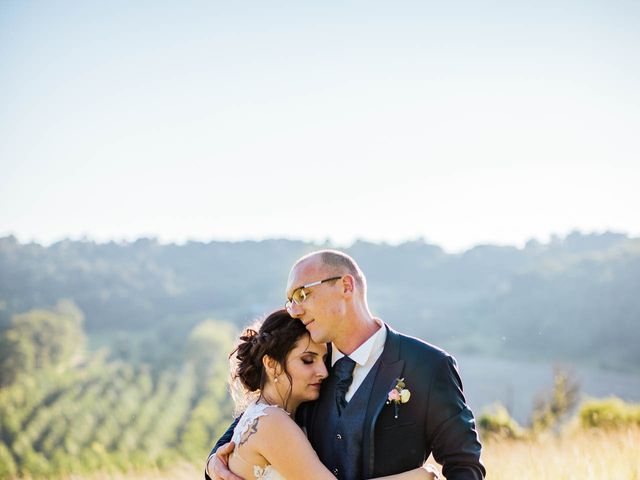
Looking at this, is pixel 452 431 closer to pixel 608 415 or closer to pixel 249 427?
pixel 249 427

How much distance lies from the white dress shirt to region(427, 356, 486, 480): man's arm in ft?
1.12

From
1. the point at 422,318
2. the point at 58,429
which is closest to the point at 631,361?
the point at 422,318

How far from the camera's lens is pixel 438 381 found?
3105 mm

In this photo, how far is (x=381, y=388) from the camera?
3182mm

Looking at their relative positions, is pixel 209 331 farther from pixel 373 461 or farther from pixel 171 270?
pixel 373 461

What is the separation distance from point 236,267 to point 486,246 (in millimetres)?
46544

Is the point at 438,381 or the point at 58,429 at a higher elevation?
the point at 438,381

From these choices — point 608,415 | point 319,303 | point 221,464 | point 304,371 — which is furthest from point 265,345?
point 608,415

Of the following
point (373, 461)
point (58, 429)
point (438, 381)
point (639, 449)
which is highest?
point (438, 381)

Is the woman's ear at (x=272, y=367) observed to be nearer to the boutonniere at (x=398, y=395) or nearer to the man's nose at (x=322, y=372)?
the man's nose at (x=322, y=372)

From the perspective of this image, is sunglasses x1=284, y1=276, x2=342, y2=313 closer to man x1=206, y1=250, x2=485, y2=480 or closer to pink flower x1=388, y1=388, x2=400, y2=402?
man x1=206, y1=250, x2=485, y2=480

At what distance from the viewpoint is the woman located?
304 cm

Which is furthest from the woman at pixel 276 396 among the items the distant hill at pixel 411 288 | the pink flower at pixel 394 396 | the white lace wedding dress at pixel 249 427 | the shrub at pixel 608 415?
the distant hill at pixel 411 288

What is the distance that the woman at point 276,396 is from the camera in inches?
120
